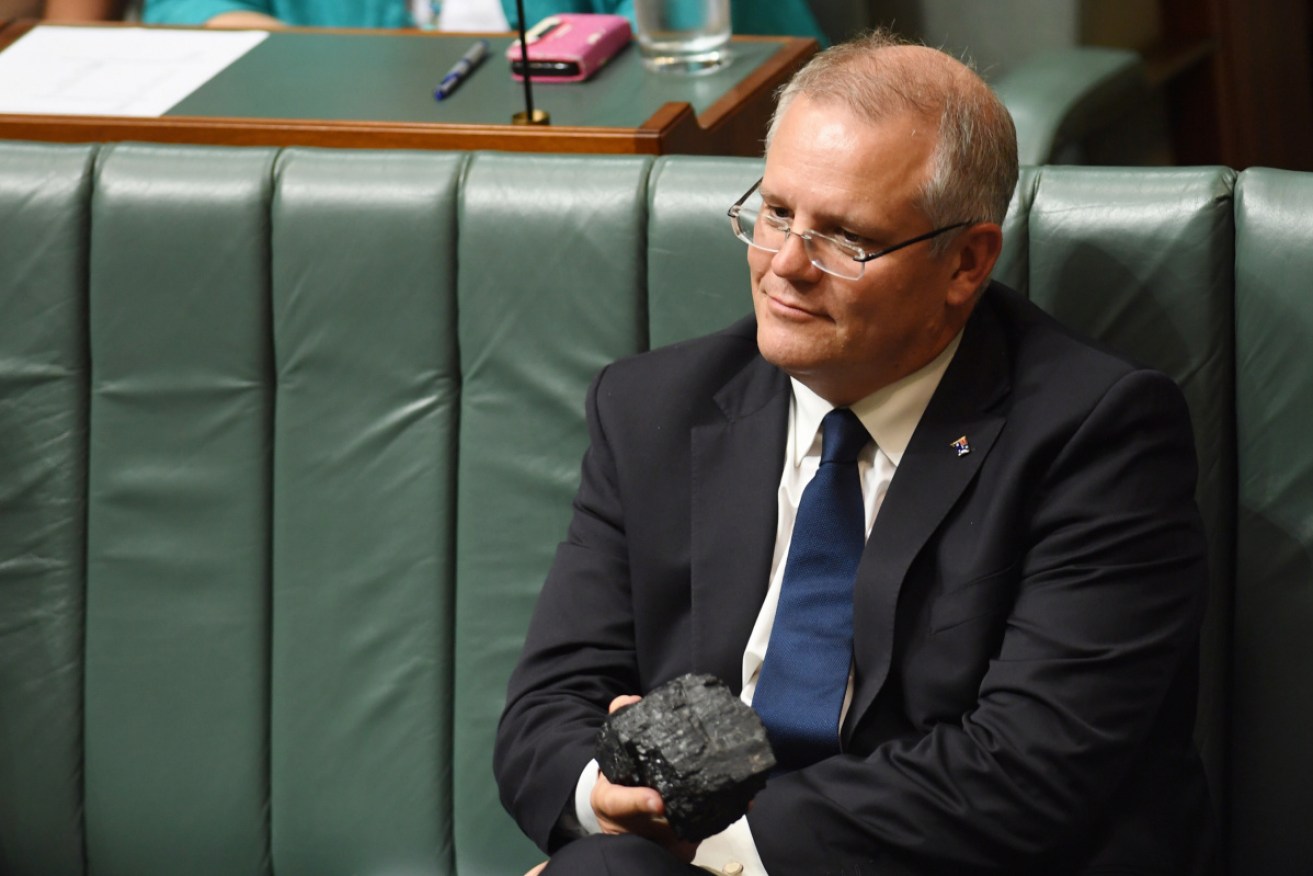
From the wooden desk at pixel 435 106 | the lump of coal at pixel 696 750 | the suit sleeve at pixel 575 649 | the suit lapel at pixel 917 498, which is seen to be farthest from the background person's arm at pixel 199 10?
the lump of coal at pixel 696 750

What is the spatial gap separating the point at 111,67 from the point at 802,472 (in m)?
1.28

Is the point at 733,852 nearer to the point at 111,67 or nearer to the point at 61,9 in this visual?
the point at 111,67

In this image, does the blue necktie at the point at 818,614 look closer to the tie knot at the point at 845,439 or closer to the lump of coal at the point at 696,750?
the tie knot at the point at 845,439

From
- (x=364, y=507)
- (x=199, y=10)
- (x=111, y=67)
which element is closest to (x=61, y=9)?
(x=199, y=10)

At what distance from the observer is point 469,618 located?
1.82 metres

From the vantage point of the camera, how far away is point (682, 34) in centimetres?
221

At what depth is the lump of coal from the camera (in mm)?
1308

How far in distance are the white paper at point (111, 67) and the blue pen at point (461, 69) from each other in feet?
1.08

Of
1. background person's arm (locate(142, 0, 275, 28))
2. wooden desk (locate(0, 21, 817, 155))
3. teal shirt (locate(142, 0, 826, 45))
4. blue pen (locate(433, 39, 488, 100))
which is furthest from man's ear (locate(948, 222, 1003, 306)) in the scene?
background person's arm (locate(142, 0, 275, 28))

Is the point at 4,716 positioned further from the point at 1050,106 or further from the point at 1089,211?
the point at 1050,106

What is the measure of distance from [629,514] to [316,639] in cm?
46

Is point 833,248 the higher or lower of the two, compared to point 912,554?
higher

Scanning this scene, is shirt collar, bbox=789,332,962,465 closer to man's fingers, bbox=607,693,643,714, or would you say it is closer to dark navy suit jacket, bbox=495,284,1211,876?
dark navy suit jacket, bbox=495,284,1211,876

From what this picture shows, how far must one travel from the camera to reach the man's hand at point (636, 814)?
4.53 feet
